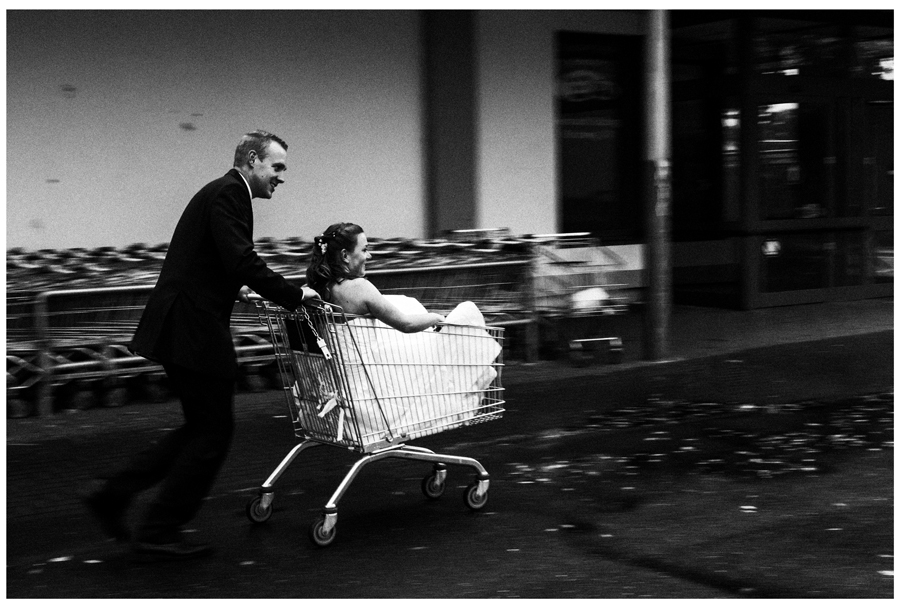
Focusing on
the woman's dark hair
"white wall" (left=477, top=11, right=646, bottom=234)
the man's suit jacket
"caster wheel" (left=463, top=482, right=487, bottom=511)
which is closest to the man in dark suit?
the man's suit jacket

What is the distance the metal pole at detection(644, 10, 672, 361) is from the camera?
10.0 meters

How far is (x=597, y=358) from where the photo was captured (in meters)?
10.4

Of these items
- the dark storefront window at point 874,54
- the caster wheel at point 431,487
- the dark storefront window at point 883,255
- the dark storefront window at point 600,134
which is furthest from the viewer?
the dark storefront window at point 883,255

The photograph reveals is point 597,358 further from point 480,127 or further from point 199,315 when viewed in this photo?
point 199,315

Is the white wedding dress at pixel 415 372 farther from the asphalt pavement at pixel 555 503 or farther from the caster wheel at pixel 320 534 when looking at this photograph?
the asphalt pavement at pixel 555 503

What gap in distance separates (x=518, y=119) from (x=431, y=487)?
712 centimetres

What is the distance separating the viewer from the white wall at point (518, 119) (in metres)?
12.3

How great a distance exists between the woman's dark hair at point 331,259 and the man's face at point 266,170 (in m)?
0.33

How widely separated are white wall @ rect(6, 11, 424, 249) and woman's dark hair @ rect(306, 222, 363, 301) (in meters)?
5.26

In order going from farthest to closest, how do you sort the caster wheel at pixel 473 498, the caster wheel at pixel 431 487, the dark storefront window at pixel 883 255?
1. the dark storefront window at pixel 883 255
2. the caster wheel at pixel 431 487
3. the caster wheel at pixel 473 498

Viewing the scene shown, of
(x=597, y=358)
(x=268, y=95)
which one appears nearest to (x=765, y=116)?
(x=597, y=358)

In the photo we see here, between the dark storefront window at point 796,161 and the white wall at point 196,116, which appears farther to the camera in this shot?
the dark storefront window at point 796,161

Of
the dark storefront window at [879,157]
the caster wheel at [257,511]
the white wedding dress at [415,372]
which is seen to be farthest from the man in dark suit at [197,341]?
the dark storefront window at [879,157]

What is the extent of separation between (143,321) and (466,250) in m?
5.36
